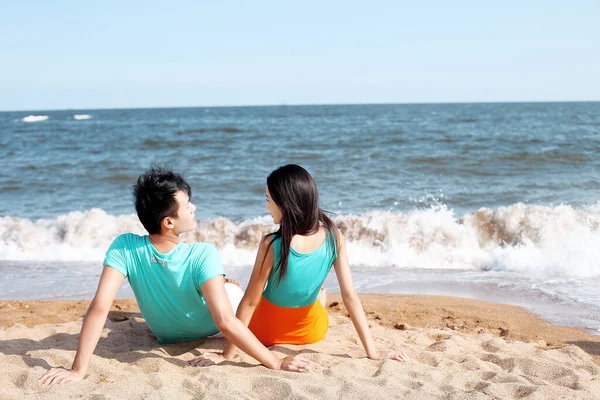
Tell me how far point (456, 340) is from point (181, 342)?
189 cm

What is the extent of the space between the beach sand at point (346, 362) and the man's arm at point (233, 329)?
7cm

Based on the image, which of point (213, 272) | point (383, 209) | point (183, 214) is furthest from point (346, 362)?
point (383, 209)

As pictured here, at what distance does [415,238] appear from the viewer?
8.70m

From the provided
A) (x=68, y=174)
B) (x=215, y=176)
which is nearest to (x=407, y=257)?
(x=215, y=176)

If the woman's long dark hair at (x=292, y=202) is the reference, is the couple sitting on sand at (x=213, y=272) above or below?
below

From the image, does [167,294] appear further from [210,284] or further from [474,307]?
[474,307]

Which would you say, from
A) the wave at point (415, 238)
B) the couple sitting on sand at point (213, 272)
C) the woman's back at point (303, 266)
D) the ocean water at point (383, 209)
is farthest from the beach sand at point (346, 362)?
the wave at point (415, 238)

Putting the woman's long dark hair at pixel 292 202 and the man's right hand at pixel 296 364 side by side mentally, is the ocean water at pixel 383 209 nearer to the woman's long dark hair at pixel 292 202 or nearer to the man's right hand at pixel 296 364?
the man's right hand at pixel 296 364

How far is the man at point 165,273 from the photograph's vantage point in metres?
3.25

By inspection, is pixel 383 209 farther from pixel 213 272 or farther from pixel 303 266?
pixel 213 272

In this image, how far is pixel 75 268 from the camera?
304 inches

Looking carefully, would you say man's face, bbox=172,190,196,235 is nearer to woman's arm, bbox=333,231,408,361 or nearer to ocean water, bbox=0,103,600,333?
woman's arm, bbox=333,231,408,361

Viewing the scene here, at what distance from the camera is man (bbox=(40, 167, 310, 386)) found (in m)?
3.25

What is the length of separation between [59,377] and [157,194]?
108cm
